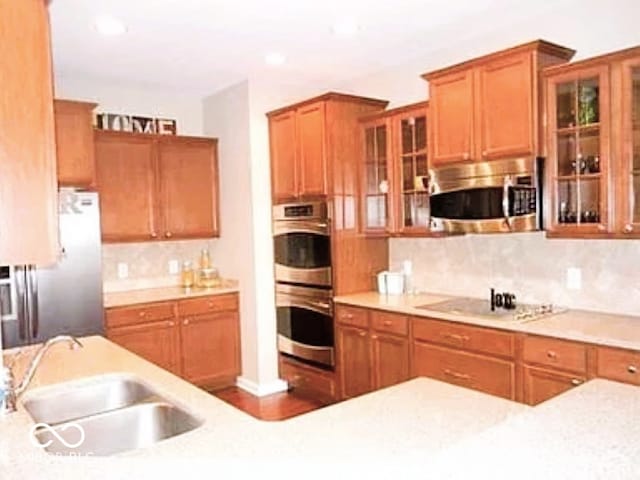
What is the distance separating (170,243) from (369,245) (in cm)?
203

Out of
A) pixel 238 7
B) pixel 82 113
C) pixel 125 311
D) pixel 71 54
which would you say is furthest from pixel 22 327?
pixel 238 7

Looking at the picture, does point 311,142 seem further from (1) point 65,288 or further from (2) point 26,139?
(2) point 26,139

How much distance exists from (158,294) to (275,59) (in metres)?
2.23

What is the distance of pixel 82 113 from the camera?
4273mm

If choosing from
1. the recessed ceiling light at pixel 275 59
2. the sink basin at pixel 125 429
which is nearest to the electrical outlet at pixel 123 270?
the recessed ceiling light at pixel 275 59

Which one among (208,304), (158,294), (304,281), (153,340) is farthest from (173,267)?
(304,281)

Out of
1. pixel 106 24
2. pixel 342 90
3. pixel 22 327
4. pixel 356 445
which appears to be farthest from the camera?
pixel 342 90

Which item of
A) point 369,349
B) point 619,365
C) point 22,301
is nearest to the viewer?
point 619,365

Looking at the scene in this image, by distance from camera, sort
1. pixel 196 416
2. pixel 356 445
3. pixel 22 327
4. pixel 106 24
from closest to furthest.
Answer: pixel 356 445, pixel 196 416, pixel 106 24, pixel 22 327

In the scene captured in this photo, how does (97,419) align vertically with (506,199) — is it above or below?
below

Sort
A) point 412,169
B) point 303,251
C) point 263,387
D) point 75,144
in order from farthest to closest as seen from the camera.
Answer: point 263,387, point 303,251, point 75,144, point 412,169

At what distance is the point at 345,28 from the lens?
3.60m

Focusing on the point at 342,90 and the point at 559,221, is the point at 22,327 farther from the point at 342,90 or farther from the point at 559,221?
the point at 559,221

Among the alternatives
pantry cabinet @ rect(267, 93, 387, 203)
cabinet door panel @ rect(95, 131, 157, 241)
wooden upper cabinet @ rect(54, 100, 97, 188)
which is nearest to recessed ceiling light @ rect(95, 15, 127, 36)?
wooden upper cabinet @ rect(54, 100, 97, 188)
